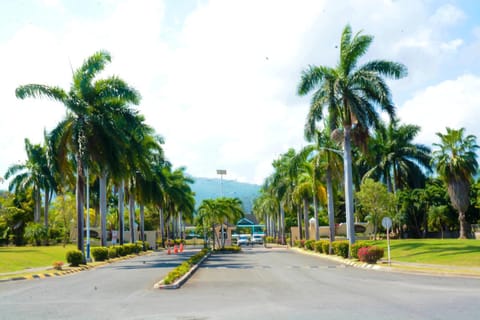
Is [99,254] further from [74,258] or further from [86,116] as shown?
[86,116]

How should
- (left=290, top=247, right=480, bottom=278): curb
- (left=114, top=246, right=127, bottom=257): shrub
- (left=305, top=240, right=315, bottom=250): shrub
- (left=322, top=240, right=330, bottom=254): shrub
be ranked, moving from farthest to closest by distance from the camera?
(left=305, top=240, right=315, bottom=250): shrub < (left=114, top=246, right=127, bottom=257): shrub < (left=322, top=240, right=330, bottom=254): shrub < (left=290, top=247, right=480, bottom=278): curb

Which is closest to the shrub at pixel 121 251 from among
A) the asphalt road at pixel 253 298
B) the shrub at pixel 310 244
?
the shrub at pixel 310 244

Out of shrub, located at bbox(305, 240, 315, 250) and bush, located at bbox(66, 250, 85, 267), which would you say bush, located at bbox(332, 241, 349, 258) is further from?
bush, located at bbox(66, 250, 85, 267)

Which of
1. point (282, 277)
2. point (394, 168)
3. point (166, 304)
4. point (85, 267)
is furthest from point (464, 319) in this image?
point (394, 168)

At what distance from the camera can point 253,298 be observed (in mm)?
15539

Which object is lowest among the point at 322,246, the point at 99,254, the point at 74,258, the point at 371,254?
the point at 322,246

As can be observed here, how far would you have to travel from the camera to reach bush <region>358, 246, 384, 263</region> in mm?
28930

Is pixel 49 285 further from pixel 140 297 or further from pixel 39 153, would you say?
pixel 39 153

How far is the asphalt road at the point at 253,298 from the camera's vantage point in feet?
40.5

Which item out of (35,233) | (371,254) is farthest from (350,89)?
(35,233)

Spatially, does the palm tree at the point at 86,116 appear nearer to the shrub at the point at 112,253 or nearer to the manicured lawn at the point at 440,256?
the shrub at the point at 112,253

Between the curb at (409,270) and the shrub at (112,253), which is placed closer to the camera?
the curb at (409,270)

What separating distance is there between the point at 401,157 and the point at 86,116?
45045 millimetres

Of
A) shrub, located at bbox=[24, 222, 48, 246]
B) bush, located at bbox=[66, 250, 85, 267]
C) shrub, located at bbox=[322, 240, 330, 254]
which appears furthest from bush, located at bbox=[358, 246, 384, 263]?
shrub, located at bbox=[24, 222, 48, 246]
